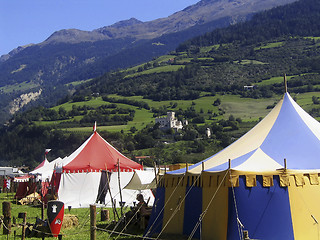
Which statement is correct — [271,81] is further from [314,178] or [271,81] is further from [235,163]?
[314,178]

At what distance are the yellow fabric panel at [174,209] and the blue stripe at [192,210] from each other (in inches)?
8.6

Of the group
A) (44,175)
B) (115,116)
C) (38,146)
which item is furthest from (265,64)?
(44,175)

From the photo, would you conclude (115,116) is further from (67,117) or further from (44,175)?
(44,175)

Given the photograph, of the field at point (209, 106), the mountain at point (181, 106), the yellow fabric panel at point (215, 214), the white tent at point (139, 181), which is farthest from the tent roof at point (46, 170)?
the field at point (209, 106)

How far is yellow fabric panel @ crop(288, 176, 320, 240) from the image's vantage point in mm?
14711

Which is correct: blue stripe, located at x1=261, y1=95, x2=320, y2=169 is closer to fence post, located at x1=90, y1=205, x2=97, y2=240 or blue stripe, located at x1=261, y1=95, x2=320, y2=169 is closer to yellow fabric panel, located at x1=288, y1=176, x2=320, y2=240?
yellow fabric panel, located at x1=288, y1=176, x2=320, y2=240

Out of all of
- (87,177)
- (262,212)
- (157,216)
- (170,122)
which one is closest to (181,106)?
(170,122)

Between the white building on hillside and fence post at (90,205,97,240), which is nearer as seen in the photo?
fence post at (90,205,97,240)

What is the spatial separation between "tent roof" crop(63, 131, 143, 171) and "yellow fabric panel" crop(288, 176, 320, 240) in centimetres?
1581

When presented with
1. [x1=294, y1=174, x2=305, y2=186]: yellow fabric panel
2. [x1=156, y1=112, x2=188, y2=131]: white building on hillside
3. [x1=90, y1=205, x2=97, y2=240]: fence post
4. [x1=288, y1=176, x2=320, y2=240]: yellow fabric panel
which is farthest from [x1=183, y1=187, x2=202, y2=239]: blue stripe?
[x1=156, y1=112, x2=188, y2=131]: white building on hillside

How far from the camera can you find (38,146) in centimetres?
11912

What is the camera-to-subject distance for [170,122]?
407ft

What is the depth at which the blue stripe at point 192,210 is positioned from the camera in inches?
630

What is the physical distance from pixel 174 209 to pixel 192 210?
114 cm
